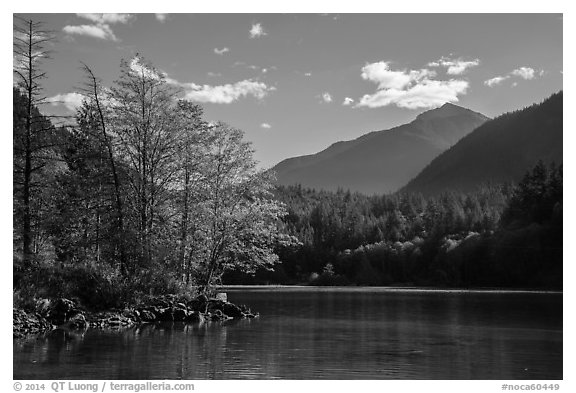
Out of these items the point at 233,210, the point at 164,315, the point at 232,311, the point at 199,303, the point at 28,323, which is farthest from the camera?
the point at 233,210

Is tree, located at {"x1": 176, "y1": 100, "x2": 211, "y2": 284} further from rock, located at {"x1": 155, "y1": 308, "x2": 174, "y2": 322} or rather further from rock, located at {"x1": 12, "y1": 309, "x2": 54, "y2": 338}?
rock, located at {"x1": 12, "y1": 309, "x2": 54, "y2": 338}

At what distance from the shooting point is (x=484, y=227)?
16812 cm

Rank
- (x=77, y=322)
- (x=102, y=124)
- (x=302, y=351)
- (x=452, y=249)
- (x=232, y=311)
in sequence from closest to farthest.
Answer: (x=302, y=351), (x=77, y=322), (x=102, y=124), (x=232, y=311), (x=452, y=249)

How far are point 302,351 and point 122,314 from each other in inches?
529

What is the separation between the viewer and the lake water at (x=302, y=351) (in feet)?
65.5

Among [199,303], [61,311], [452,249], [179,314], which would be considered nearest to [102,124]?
[61,311]

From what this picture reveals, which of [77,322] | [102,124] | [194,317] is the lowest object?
[194,317]

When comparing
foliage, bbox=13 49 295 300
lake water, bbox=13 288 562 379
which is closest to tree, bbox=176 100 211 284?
foliage, bbox=13 49 295 300

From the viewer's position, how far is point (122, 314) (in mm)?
34531

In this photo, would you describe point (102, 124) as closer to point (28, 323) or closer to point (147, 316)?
point (147, 316)

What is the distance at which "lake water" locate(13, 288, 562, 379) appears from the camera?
20.0 m

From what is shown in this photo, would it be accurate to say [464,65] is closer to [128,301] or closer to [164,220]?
[164,220]

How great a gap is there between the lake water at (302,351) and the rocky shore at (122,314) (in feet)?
5.10
